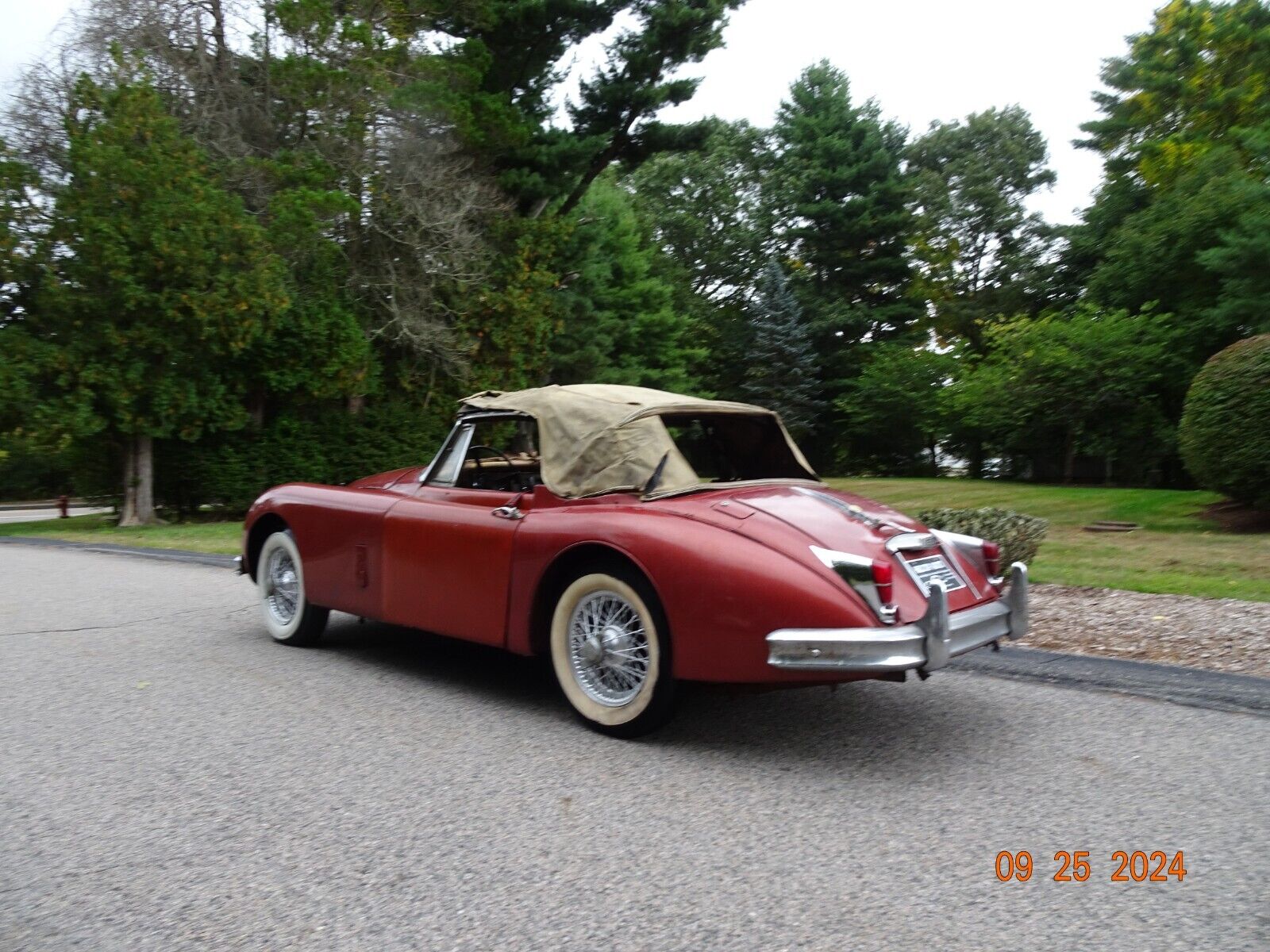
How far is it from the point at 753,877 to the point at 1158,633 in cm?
464

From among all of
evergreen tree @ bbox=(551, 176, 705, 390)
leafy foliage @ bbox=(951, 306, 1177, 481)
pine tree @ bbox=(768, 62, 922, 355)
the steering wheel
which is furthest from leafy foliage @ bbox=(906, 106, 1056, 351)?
the steering wheel

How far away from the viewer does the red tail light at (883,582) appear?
4.01 metres

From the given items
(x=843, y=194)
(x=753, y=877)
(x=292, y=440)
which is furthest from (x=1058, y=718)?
(x=843, y=194)

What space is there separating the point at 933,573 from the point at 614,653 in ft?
4.76

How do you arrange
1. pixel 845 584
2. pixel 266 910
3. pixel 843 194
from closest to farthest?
pixel 266 910 < pixel 845 584 < pixel 843 194

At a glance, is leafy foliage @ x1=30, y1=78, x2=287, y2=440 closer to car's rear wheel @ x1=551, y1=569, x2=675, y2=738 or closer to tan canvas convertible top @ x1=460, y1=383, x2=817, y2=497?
tan canvas convertible top @ x1=460, y1=383, x2=817, y2=497

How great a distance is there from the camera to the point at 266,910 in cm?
291

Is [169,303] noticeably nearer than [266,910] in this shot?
No

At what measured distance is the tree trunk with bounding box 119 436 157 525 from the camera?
65.4ft

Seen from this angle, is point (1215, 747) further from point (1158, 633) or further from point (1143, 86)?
point (1143, 86)

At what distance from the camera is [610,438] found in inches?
197

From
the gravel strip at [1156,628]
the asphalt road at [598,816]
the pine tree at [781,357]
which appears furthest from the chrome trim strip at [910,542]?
the pine tree at [781,357]

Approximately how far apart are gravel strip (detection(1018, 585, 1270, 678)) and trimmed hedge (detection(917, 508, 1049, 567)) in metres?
0.40

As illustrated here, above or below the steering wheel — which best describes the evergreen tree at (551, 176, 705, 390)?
above
